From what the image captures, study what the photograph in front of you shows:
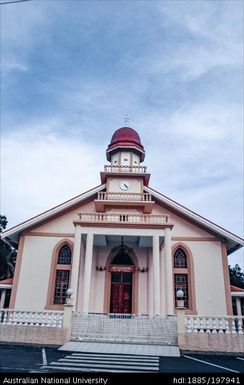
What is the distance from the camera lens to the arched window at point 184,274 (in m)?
16.0

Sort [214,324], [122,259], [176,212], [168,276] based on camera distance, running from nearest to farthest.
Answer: [214,324]
[168,276]
[122,259]
[176,212]

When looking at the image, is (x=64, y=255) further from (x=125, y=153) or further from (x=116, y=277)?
(x=125, y=153)

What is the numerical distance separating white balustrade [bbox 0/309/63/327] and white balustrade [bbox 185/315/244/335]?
193 inches

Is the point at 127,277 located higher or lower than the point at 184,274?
lower

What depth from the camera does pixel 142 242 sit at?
55.4ft

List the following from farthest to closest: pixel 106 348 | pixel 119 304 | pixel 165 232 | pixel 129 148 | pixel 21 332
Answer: pixel 129 148
pixel 119 304
pixel 165 232
pixel 21 332
pixel 106 348

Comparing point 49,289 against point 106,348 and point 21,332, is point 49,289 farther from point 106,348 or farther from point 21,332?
point 106,348

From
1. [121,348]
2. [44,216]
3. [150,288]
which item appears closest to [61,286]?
[44,216]

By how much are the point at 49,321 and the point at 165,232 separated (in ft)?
22.4

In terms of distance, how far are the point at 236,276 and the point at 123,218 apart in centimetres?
2767

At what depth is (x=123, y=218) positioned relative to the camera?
Result: 16375 mm

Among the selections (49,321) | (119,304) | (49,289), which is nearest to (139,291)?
(119,304)

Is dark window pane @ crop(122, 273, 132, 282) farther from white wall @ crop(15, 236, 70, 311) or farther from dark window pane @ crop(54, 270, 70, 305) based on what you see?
white wall @ crop(15, 236, 70, 311)

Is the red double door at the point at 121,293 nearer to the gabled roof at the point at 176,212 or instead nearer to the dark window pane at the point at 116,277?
the dark window pane at the point at 116,277
